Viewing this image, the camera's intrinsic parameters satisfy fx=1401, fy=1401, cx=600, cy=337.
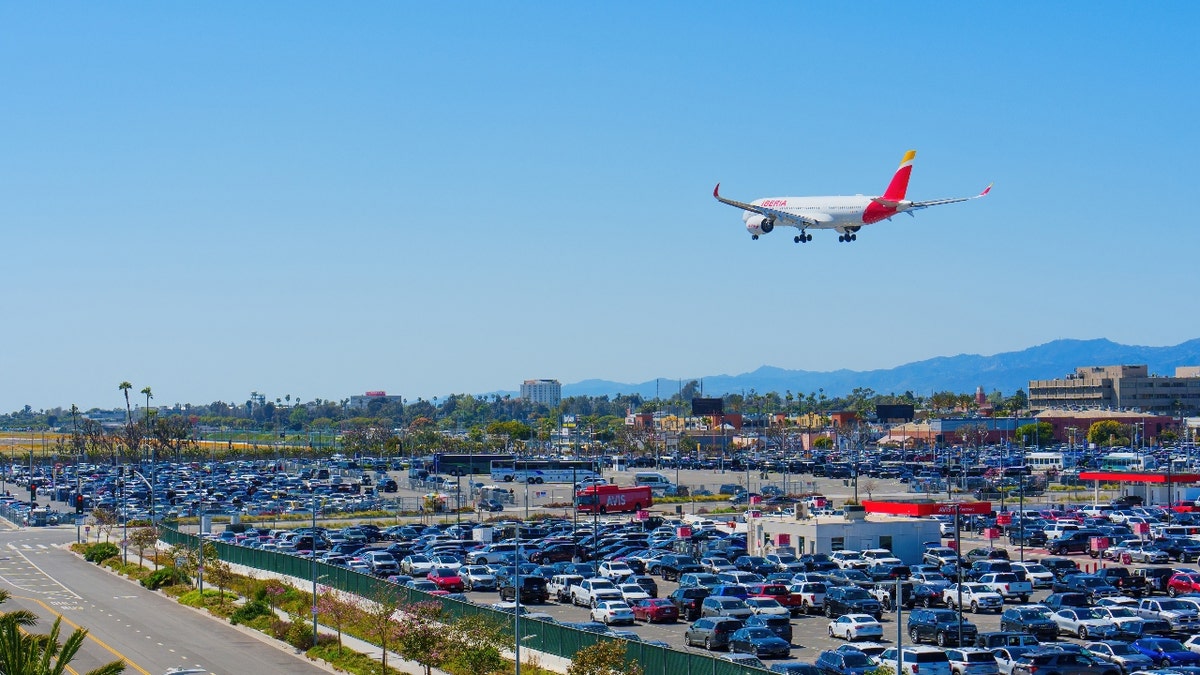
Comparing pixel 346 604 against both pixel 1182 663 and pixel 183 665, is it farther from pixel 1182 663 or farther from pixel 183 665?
pixel 1182 663

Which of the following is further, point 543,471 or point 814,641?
point 543,471

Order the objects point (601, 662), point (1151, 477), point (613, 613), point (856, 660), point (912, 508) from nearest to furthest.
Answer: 1. point (601, 662)
2. point (856, 660)
3. point (613, 613)
4. point (912, 508)
5. point (1151, 477)

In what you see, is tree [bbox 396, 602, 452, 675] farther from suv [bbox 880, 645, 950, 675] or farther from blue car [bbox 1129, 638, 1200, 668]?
blue car [bbox 1129, 638, 1200, 668]

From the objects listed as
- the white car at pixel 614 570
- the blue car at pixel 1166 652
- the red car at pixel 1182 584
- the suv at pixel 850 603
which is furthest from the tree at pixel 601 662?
the red car at pixel 1182 584

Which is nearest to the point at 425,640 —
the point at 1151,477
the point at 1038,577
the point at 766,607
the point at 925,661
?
the point at 925,661

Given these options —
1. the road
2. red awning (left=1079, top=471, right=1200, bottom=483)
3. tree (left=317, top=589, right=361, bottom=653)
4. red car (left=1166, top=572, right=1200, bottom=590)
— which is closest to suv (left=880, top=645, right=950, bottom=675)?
the road

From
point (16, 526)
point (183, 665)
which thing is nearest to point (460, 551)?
point (183, 665)

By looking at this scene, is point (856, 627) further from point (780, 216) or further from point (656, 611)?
point (780, 216)
